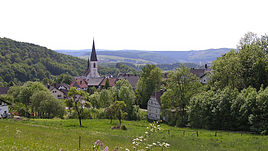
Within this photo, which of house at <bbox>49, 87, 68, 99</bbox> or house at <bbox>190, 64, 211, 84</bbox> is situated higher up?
house at <bbox>190, 64, 211, 84</bbox>

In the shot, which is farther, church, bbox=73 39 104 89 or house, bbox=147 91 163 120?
church, bbox=73 39 104 89

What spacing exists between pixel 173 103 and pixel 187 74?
22.1 ft

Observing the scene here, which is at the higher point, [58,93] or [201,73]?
[201,73]

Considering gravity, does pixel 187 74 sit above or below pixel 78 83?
above

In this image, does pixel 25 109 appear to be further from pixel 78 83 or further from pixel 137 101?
pixel 78 83

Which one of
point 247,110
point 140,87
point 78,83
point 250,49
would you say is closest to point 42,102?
point 140,87

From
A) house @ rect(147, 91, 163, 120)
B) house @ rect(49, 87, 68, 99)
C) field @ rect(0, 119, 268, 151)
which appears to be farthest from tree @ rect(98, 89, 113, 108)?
house @ rect(49, 87, 68, 99)

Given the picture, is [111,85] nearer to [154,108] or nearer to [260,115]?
[154,108]

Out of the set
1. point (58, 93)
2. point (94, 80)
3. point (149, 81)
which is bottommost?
point (58, 93)

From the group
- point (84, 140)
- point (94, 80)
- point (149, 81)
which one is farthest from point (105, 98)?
point (94, 80)

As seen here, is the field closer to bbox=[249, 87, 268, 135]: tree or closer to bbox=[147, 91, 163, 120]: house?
bbox=[249, 87, 268, 135]: tree

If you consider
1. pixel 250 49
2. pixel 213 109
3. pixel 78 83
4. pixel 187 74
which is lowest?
pixel 78 83

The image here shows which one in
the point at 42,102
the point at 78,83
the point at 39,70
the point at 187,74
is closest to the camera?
the point at 187,74

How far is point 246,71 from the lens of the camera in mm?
45000
